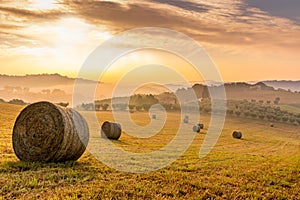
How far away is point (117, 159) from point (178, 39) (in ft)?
30.4

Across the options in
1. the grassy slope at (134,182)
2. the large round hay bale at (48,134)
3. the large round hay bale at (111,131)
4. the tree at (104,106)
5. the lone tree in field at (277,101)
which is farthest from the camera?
the lone tree in field at (277,101)

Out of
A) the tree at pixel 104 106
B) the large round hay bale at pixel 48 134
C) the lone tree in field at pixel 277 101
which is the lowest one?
the tree at pixel 104 106

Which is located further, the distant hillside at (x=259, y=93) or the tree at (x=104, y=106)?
the distant hillside at (x=259, y=93)

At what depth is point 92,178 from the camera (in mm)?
9023

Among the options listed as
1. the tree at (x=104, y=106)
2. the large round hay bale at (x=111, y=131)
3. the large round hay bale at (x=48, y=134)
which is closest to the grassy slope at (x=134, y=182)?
the large round hay bale at (x=48, y=134)

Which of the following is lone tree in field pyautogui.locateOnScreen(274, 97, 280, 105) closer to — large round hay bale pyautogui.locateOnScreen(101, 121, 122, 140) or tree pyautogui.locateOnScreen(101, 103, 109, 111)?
tree pyautogui.locateOnScreen(101, 103, 109, 111)

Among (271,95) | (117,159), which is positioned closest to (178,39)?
(117,159)

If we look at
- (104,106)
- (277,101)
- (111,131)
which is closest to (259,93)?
(277,101)

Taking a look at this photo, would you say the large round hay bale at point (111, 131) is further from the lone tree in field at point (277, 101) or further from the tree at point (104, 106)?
the lone tree in field at point (277, 101)

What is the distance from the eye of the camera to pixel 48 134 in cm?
1174

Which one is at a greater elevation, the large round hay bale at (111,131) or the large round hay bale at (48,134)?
the large round hay bale at (48,134)

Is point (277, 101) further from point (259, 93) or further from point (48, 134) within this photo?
point (48, 134)

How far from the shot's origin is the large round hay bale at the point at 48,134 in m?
11.5

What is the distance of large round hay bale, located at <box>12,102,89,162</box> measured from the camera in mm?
11484
